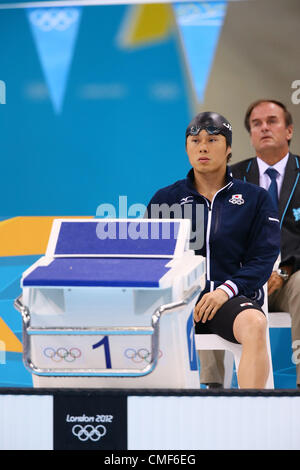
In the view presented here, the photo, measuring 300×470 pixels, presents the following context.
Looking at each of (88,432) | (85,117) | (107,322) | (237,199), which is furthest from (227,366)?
(85,117)

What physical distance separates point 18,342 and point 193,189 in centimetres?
191

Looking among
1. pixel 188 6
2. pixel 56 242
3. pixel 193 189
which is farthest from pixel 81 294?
pixel 188 6

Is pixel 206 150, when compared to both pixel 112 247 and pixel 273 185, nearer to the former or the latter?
pixel 112 247

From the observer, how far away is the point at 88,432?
6.21 feet

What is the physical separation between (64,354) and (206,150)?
110 cm

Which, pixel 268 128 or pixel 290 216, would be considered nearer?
pixel 290 216

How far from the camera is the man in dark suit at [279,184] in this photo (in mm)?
3480

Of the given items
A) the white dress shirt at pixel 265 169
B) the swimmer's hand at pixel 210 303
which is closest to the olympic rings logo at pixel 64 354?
the swimmer's hand at pixel 210 303

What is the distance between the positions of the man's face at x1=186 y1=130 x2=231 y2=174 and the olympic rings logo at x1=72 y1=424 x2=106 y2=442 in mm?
1293

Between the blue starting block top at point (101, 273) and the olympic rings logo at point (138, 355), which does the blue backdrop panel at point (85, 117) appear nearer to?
the blue starting block top at point (101, 273)

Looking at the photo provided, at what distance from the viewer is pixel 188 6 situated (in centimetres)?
421

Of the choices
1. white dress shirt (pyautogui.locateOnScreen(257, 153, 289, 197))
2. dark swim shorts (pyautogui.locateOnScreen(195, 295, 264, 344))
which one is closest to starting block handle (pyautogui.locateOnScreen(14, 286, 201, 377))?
dark swim shorts (pyautogui.locateOnScreen(195, 295, 264, 344))
